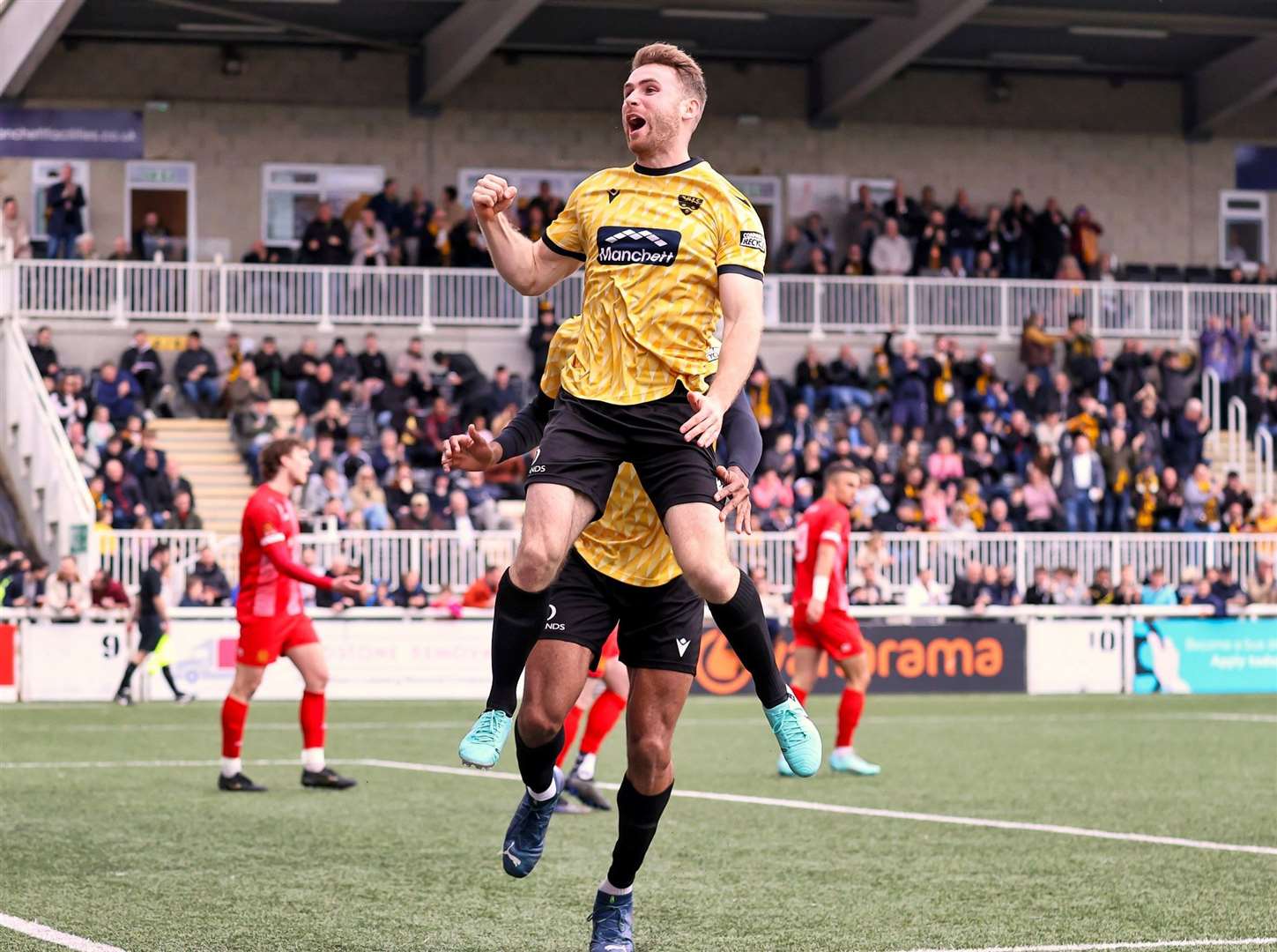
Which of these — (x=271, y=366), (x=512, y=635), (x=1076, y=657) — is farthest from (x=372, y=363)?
(x=512, y=635)

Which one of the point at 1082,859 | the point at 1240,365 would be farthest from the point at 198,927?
the point at 1240,365

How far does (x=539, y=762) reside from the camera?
20.9 feet

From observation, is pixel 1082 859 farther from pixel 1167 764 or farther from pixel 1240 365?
pixel 1240 365

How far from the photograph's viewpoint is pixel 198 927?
6996 mm

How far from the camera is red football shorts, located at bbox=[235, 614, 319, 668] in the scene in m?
12.3

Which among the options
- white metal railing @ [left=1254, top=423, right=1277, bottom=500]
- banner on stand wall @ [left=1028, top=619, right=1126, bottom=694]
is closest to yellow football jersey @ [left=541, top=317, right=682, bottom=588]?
banner on stand wall @ [left=1028, top=619, right=1126, bottom=694]

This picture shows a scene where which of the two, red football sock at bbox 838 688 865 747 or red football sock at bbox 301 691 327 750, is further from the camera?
red football sock at bbox 838 688 865 747

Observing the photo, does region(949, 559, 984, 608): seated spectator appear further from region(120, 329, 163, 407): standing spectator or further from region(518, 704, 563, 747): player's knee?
region(518, 704, 563, 747): player's knee

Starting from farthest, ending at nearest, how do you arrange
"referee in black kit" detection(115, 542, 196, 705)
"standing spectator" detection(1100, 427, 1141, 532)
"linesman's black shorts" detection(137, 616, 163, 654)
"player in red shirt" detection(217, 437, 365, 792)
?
1. "standing spectator" detection(1100, 427, 1141, 532)
2. "linesman's black shorts" detection(137, 616, 163, 654)
3. "referee in black kit" detection(115, 542, 196, 705)
4. "player in red shirt" detection(217, 437, 365, 792)

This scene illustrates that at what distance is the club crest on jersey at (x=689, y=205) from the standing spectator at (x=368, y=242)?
2741cm

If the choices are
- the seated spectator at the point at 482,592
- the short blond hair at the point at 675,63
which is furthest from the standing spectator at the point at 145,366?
the short blond hair at the point at 675,63

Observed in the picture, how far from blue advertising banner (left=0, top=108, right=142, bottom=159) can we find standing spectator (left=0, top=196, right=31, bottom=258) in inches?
93.3

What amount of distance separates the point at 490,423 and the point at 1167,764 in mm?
15837

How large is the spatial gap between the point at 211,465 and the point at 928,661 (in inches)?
423
